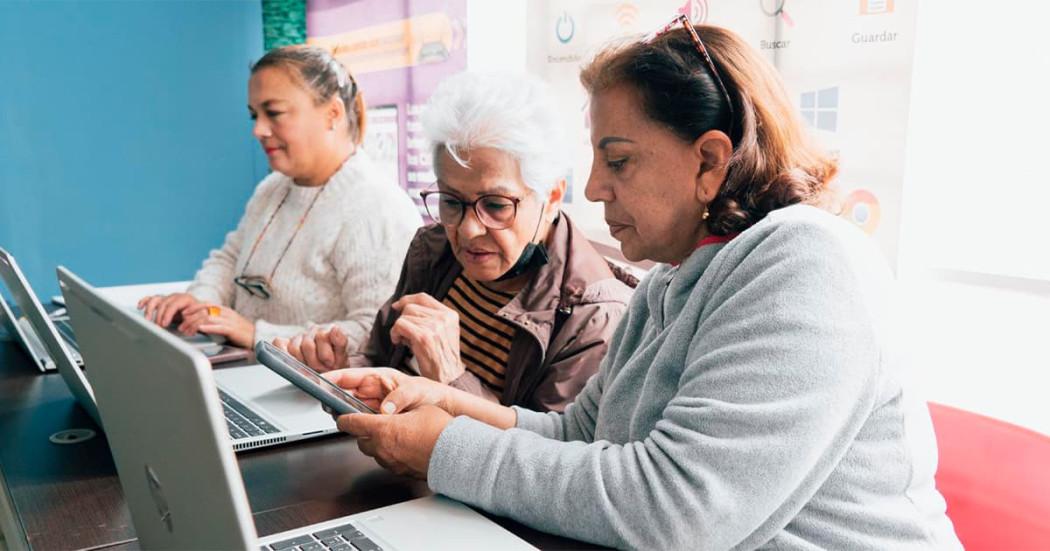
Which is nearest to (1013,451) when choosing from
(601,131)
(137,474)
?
(601,131)

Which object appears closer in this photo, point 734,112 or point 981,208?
point 734,112

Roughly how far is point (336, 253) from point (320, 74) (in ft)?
1.69

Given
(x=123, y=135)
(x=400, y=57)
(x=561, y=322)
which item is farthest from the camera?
(x=123, y=135)

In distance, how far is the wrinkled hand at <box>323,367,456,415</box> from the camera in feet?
4.10

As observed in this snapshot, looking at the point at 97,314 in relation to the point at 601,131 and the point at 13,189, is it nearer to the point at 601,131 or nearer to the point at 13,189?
the point at 601,131

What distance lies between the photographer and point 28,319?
163 centimetres

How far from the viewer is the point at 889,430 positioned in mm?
927

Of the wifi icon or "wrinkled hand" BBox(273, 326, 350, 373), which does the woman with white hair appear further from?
the wifi icon

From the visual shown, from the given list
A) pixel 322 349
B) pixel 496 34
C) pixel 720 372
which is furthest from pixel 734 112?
pixel 496 34

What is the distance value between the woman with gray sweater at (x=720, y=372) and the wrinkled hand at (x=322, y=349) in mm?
563

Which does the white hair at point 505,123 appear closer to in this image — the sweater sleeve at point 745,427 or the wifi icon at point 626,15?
the sweater sleeve at point 745,427

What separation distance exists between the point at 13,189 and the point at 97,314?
12.8 ft

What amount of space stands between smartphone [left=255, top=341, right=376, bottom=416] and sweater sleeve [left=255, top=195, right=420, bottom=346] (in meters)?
0.91

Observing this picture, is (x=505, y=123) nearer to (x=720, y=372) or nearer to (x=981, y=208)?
(x=720, y=372)
